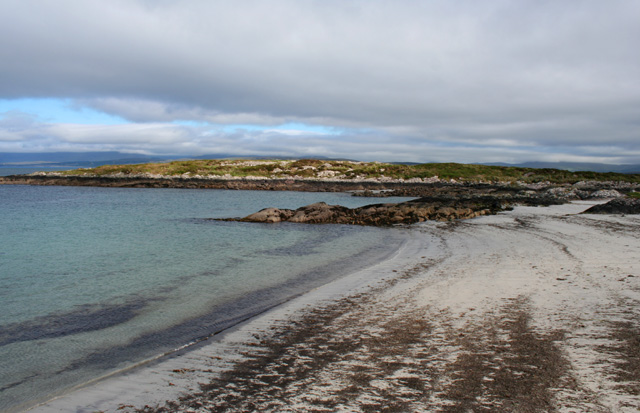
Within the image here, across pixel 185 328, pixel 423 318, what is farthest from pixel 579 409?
pixel 185 328

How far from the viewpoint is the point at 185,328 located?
8.03 metres

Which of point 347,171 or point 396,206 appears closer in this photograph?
point 396,206

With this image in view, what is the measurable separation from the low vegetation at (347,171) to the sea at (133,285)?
69981 mm

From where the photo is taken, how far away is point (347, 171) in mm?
96312

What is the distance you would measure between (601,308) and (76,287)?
13.0 meters

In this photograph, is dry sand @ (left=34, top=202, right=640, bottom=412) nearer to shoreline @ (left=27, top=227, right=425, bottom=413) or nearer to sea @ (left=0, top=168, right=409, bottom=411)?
shoreline @ (left=27, top=227, right=425, bottom=413)

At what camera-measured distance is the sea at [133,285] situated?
261 inches

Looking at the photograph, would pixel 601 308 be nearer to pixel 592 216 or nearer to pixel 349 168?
pixel 592 216

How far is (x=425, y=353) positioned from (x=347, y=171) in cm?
9096

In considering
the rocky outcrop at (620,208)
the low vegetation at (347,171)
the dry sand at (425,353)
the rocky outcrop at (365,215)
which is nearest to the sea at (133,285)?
the dry sand at (425,353)

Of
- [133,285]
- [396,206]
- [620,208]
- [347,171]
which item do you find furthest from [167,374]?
[347,171]

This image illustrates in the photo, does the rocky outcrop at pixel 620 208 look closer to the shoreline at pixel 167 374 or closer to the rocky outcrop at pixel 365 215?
the rocky outcrop at pixel 365 215

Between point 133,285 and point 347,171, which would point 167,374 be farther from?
point 347,171

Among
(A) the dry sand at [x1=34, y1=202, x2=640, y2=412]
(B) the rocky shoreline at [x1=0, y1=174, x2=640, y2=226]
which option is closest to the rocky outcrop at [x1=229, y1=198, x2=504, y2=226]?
(B) the rocky shoreline at [x1=0, y1=174, x2=640, y2=226]
